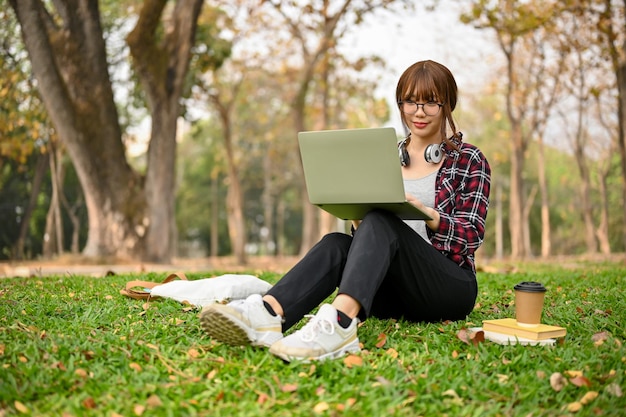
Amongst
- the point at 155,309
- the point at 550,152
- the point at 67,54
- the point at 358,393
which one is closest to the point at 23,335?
the point at 155,309

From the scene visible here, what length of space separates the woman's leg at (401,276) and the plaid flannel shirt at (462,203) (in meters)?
0.08

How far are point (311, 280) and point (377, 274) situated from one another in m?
0.29

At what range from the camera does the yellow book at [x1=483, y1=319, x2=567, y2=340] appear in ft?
8.43

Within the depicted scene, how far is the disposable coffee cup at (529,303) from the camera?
8.58 ft

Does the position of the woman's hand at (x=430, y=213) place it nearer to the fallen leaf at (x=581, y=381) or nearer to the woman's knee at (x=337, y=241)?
the woman's knee at (x=337, y=241)

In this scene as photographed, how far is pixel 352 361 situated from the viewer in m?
2.32

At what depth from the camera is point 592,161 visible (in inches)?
899

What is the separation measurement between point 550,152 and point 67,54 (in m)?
22.8

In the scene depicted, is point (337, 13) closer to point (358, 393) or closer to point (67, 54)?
point (67, 54)

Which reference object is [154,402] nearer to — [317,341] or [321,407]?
[321,407]

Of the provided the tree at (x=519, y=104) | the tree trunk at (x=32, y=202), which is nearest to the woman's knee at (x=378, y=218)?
the tree trunk at (x=32, y=202)

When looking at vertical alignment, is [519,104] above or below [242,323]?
above

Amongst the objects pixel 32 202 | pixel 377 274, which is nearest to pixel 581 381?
pixel 377 274

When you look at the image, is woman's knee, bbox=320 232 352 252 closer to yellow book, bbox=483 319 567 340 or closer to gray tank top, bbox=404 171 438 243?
gray tank top, bbox=404 171 438 243
